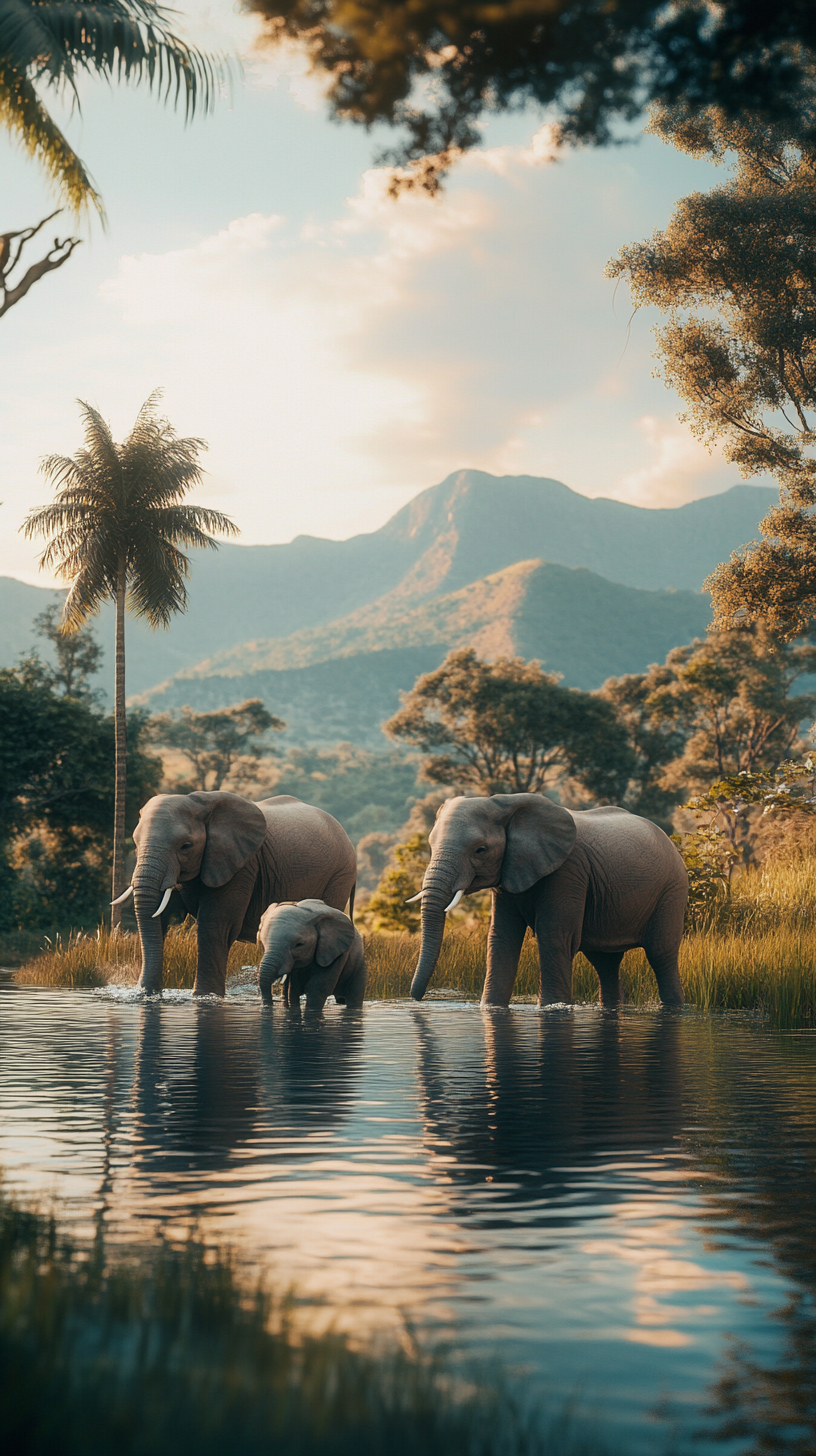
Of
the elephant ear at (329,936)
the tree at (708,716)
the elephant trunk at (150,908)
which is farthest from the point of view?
the tree at (708,716)

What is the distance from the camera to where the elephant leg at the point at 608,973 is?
16547 millimetres

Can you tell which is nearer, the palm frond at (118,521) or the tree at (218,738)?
the palm frond at (118,521)

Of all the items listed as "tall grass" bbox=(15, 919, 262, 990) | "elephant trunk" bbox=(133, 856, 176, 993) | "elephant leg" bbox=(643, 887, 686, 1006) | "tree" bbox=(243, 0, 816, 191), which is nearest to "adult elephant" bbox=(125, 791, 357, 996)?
"elephant trunk" bbox=(133, 856, 176, 993)

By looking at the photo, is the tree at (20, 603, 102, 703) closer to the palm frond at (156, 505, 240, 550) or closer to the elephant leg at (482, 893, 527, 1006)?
the palm frond at (156, 505, 240, 550)

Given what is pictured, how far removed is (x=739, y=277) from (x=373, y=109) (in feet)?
68.6

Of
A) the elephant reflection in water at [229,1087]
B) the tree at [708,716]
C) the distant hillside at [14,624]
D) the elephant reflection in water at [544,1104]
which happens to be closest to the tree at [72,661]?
the tree at [708,716]

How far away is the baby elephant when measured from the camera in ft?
46.4

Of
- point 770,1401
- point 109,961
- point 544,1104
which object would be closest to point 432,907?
Answer: point 544,1104

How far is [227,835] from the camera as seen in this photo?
16734mm

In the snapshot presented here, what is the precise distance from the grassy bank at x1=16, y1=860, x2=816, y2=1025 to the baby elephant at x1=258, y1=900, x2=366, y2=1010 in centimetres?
377

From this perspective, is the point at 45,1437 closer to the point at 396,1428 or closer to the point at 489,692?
the point at 396,1428

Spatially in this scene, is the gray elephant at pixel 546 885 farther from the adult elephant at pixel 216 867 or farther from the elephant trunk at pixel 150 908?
the elephant trunk at pixel 150 908

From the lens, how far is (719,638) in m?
54.7

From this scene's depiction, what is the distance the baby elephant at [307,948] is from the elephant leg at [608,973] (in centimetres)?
312
